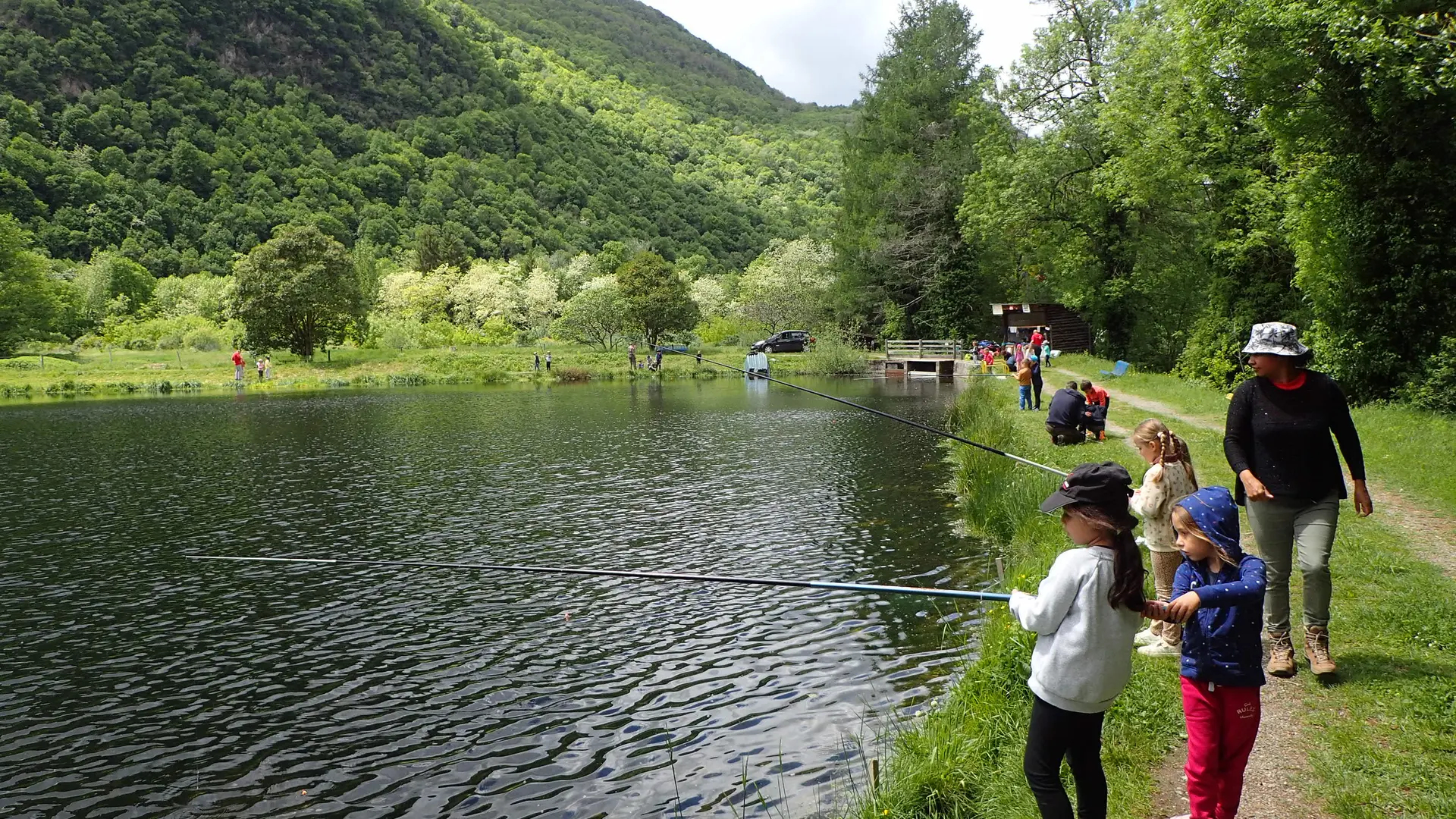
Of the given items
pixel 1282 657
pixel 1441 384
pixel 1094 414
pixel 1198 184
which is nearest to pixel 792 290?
pixel 1198 184

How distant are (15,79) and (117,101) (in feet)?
43.0

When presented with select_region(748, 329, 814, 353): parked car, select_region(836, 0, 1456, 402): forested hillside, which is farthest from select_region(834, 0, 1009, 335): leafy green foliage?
select_region(748, 329, 814, 353): parked car

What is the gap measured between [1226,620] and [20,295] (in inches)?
3112

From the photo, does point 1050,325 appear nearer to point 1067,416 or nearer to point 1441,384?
point 1441,384

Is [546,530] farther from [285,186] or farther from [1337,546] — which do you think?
[285,186]

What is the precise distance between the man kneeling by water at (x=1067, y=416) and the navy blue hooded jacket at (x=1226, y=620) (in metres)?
13.4

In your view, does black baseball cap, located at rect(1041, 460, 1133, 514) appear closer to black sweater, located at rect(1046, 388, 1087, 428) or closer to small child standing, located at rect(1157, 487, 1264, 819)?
small child standing, located at rect(1157, 487, 1264, 819)

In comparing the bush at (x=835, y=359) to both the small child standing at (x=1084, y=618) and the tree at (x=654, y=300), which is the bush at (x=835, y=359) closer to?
the tree at (x=654, y=300)

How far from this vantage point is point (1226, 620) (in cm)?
409

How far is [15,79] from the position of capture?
132375 millimetres

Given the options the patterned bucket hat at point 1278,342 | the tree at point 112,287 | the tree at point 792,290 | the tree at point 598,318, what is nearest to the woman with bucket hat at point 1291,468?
the patterned bucket hat at point 1278,342

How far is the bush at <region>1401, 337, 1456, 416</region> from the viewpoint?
15742mm

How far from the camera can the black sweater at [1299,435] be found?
5.62 m

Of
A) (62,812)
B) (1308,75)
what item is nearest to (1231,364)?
(1308,75)
